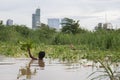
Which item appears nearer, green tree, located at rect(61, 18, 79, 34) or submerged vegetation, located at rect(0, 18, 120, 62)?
submerged vegetation, located at rect(0, 18, 120, 62)

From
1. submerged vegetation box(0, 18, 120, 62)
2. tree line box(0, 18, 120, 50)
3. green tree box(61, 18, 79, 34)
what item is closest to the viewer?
submerged vegetation box(0, 18, 120, 62)

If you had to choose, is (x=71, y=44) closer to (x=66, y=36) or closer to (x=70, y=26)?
(x=66, y=36)

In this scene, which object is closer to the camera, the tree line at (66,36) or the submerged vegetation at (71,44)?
the submerged vegetation at (71,44)

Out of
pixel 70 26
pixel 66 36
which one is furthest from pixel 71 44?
pixel 70 26

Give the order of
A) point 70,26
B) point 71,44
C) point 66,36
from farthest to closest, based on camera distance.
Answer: point 70,26 < point 66,36 < point 71,44

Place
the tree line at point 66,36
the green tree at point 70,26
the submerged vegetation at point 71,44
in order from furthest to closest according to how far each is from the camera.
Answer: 1. the green tree at point 70,26
2. the tree line at point 66,36
3. the submerged vegetation at point 71,44

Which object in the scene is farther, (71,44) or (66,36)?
(66,36)

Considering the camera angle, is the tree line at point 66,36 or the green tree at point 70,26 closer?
the tree line at point 66,36

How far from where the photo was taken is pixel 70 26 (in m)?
36.4

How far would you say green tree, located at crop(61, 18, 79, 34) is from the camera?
35938 mm

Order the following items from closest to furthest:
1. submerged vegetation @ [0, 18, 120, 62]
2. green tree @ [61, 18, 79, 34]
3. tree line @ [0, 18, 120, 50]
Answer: submerged vegetation @ [0, 18, 120, 62] → tree line @ [0, 18, 120, 50] → green tree @ [61, 18, 79, 34]

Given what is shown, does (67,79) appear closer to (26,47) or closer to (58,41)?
(26,47)

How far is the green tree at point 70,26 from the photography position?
35938 mm

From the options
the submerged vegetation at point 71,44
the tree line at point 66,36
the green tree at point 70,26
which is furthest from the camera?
the green tree at point 70,26
